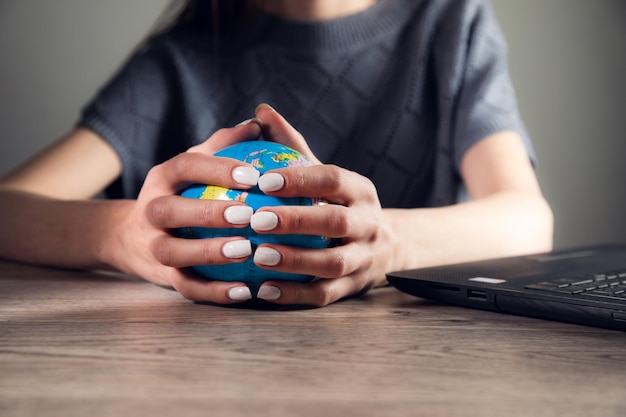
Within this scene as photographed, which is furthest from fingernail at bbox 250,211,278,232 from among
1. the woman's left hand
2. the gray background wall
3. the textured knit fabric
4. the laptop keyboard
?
the gray background wall

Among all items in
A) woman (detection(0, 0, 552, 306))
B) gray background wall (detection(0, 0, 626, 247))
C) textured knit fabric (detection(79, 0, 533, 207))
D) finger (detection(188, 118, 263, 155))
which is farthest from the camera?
gray background wall (detection(0, 0, 626, 247))

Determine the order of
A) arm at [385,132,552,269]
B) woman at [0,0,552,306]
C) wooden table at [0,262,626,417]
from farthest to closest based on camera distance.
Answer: woman at [0,0,552,306]
arm at [385,132,552,269]
wooden table at [0,262,626,417]

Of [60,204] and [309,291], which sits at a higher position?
[60,204]

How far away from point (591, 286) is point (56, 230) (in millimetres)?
739

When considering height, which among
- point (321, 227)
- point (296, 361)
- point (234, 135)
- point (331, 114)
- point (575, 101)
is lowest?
point (296, 361)

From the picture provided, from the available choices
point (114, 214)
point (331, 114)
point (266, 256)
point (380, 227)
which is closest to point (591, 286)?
point (380, 227)

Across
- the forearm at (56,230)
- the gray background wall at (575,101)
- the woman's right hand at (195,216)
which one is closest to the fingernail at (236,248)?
the woman's right hand at (195,216)

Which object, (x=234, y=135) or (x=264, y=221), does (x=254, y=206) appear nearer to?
(x=264, y=221)

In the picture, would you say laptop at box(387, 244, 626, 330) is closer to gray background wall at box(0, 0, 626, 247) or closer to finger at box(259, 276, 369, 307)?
finger at box(259, 276, 369, 307)

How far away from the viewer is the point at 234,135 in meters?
0.76

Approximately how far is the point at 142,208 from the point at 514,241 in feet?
1.93

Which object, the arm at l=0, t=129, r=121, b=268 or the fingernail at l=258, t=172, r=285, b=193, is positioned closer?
the fingernail at l=258, t=172, r=285, b=193

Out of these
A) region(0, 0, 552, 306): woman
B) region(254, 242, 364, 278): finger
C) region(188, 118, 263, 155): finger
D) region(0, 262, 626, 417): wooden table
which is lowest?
region(0, 262, 626, 417): wooden table

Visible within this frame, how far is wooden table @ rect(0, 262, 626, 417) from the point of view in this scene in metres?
0.40
